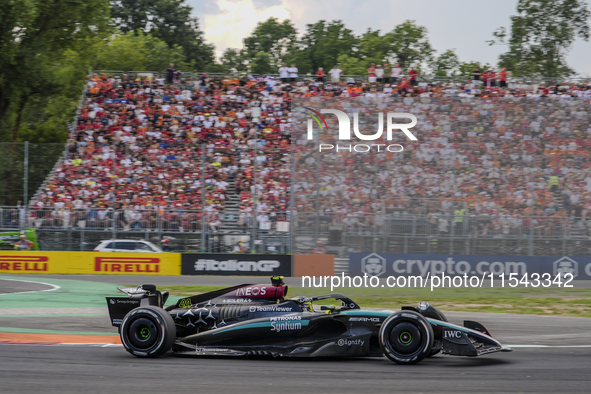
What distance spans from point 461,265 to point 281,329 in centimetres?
1253

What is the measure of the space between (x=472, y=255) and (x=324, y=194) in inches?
185

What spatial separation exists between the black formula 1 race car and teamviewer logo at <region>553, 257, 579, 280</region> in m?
12.6

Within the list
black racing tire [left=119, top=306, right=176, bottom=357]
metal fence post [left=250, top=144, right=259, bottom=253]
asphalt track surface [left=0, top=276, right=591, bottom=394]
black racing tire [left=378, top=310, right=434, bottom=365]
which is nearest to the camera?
asphalt track surface [left=0, top=276, right=591, bottom=394]

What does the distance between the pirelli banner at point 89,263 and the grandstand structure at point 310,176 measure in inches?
14.7

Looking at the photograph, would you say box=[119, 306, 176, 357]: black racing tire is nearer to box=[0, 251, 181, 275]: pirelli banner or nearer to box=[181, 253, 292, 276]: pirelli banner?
box=[181, 253, 292, 276]: pirelli banner

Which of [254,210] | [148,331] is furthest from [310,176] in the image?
[148,331]

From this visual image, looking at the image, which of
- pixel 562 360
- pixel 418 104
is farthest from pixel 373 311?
pixel 418 104

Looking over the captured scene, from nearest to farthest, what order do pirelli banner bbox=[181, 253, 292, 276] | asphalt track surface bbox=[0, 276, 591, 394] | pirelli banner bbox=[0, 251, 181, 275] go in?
asphalt track surface bbox=[0, 276, 591, 394] < pirelli banner bbox=[181, 253, 292, 276] < pirelli banner bbox=[0, 251, 181, 275]

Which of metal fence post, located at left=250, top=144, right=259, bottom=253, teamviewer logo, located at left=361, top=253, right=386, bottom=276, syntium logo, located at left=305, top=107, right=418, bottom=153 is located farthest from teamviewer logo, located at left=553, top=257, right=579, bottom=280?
metal fence post, located at left=250, top=144, right=259, bottom=253

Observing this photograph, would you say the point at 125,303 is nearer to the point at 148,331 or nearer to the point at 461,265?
the point at 148,331

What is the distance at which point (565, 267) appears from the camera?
18.2 meters

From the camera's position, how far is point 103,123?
25.4 metres

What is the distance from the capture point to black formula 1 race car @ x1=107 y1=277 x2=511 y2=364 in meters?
6.33

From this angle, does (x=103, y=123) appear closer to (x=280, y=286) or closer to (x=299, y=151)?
(x=299, y=151)
